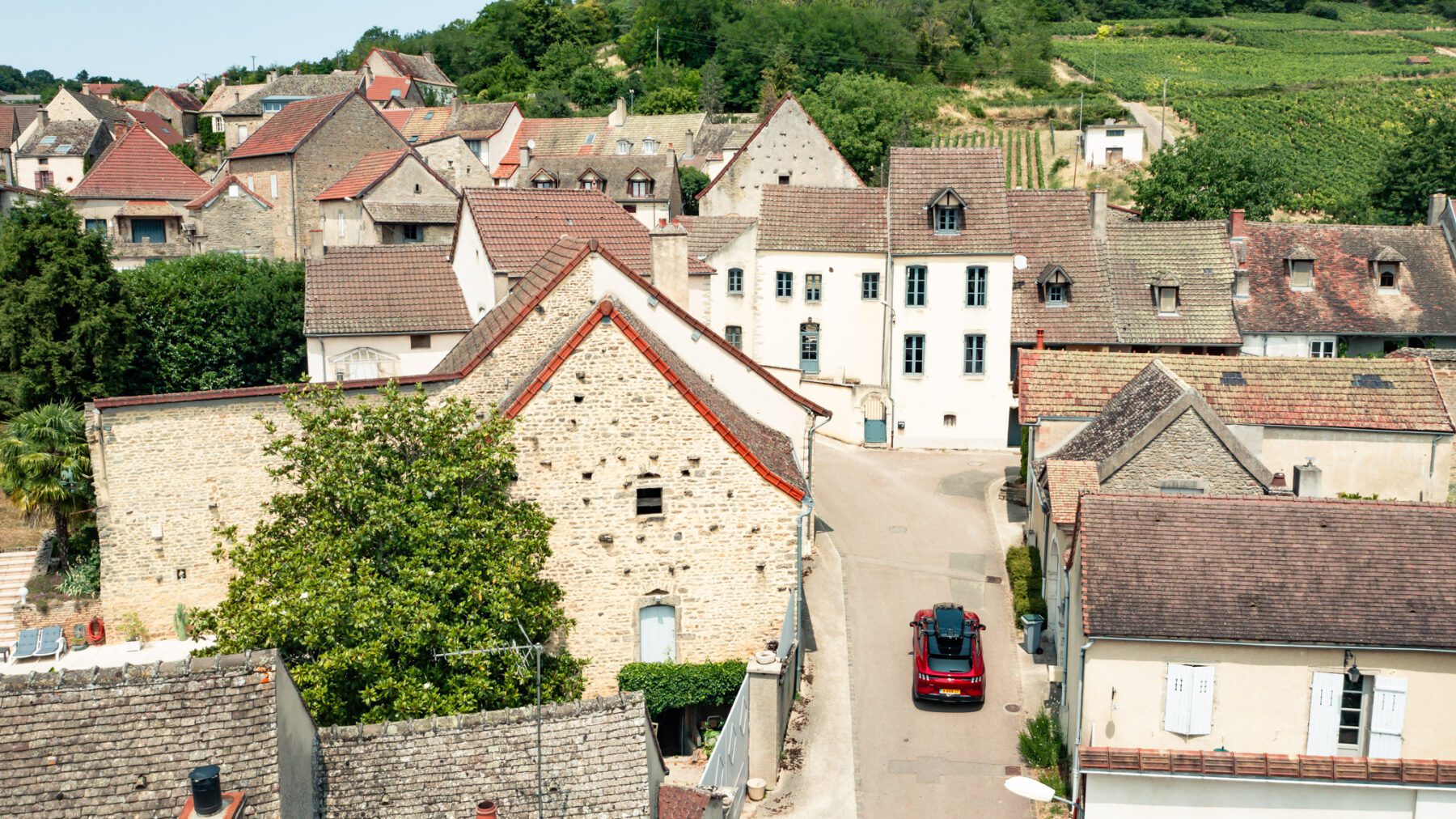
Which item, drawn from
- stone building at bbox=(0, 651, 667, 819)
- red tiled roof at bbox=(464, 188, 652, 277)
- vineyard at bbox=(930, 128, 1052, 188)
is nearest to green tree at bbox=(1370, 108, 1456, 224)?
vineyard at bbox=(930, 128, 1052, 188)

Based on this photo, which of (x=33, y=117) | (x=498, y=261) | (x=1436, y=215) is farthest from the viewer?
(x=33, y=117)

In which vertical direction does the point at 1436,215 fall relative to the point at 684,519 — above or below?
above

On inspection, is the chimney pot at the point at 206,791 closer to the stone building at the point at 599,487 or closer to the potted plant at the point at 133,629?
the stone building at the point at 599,487

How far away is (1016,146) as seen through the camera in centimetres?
9056

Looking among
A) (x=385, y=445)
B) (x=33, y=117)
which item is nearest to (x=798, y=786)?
(x=385, y=445)

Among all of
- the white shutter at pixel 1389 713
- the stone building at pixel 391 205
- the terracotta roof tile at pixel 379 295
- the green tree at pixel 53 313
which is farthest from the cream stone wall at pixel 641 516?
the stone building at pixel 391 205

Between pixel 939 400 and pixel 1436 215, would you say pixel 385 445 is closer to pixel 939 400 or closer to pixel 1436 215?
pixel 939 400

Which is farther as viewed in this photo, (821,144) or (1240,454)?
(821,144)

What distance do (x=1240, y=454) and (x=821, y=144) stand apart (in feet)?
142

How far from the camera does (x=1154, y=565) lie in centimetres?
2305

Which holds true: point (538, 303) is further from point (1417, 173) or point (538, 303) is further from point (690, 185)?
point (690, 185)

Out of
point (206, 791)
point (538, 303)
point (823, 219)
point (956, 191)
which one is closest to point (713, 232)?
point (823, 219)

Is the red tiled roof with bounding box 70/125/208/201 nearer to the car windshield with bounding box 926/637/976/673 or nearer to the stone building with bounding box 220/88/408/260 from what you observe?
the stone building with bounding box 220/88/408/260

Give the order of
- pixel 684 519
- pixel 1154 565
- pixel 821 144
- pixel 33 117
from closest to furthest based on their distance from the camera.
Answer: pixel 1154 565 < pixel 684 519 < pixel 821 144 < pixel 33 117
